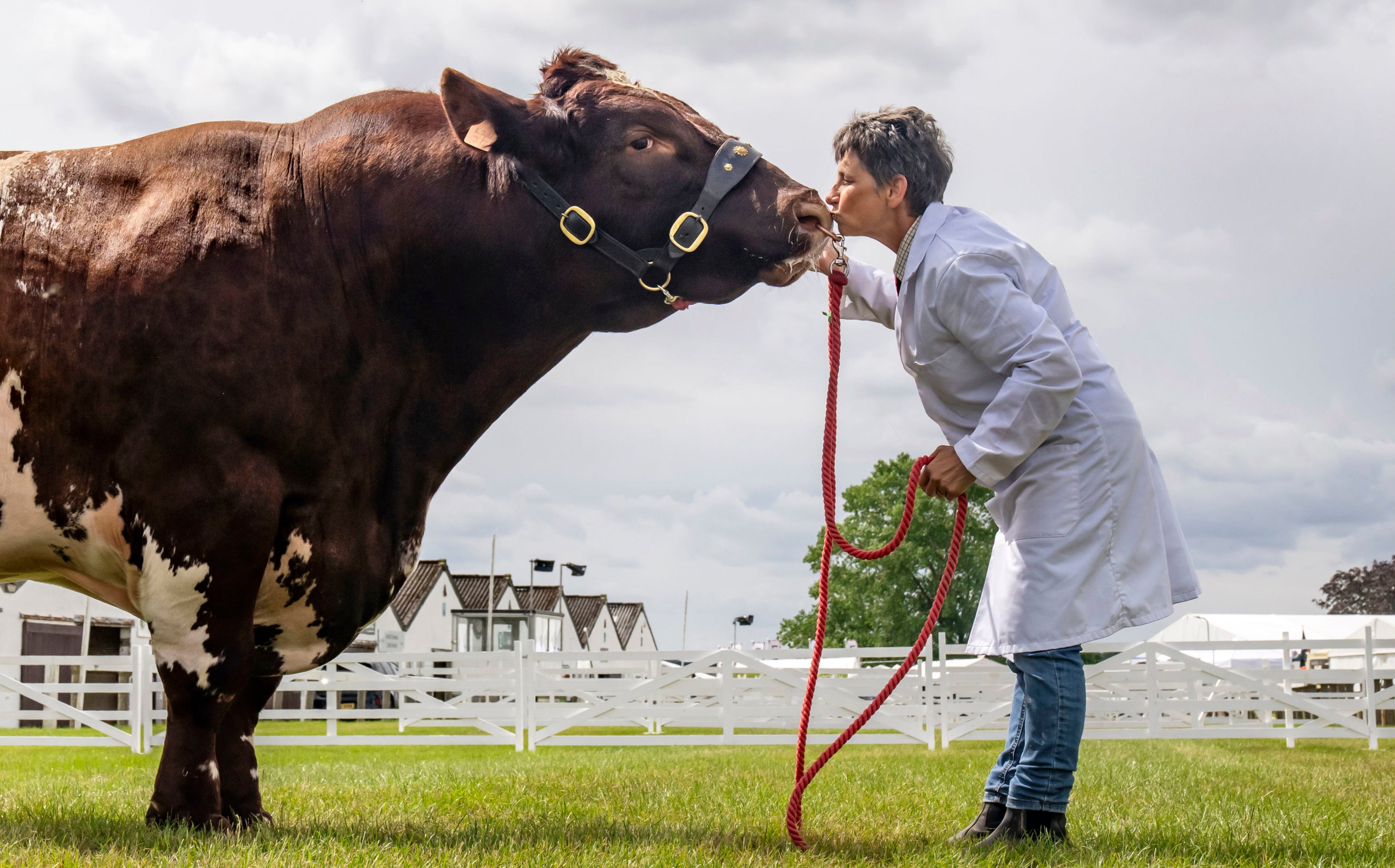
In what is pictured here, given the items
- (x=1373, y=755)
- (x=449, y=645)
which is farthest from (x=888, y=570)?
(x=1373, y=755)

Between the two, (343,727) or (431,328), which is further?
(343,727)

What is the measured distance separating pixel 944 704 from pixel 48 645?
80.3 ft

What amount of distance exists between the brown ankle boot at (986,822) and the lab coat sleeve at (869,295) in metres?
1.79

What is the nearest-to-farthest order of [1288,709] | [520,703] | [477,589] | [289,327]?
1. [289,327]
2. [520,703]
3. [1288,709]
4. [477,589]

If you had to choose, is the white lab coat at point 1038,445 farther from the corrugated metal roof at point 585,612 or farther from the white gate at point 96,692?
the corrugated metal roof at point 585,612

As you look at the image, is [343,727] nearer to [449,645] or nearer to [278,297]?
[449,645]

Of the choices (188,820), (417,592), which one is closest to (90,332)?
(188,820)

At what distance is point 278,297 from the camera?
363 cm

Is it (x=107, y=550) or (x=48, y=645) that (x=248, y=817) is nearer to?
(x=107, y=550)

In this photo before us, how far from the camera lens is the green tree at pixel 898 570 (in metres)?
42.2

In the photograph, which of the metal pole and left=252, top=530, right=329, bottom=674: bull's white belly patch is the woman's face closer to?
left=252, top=530, right=329, bottom=674: bull's white belly patch

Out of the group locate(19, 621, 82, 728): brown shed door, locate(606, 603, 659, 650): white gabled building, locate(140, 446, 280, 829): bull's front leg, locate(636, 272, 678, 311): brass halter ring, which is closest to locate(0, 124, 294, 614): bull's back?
locate(140, 446, 280, 829): bull's front leg

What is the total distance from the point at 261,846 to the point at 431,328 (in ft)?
5.80

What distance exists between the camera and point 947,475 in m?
3.48
